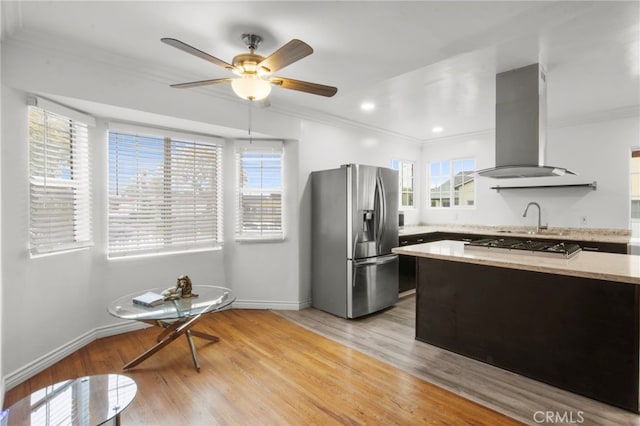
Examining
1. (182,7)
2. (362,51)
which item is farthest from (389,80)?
(182,7)

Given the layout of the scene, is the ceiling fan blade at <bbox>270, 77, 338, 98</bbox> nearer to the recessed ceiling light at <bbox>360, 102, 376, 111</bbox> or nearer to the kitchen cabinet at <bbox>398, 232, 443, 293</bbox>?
the recessed ceiling light at <bbox>360, 102, 376, 111</bbox>

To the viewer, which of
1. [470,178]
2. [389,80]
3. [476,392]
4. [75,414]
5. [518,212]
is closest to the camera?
[75,414]

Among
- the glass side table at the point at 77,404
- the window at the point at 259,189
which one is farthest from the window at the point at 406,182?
the glass side table at the point at 77,404

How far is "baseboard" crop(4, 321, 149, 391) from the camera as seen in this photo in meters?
2.31

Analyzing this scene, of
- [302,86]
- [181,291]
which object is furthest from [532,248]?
[181,291]

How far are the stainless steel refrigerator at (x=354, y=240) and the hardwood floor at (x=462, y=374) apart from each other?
0.28 metres

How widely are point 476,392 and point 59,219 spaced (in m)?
3.58

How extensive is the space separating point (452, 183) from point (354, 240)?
3.15 meters

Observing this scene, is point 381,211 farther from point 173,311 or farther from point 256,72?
point 173,311

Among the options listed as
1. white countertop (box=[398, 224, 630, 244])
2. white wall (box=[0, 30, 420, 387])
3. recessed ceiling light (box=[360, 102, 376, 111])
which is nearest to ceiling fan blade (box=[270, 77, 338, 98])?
white wall (box=[0, 30, 420, 387])

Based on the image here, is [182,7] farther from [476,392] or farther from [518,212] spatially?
[518,212]

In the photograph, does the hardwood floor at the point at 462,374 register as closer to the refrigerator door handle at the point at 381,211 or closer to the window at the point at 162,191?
the refrigerator door handle at the point at 381,211

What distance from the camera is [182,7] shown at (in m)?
1.98

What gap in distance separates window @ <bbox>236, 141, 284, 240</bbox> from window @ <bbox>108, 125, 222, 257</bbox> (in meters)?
0.27
